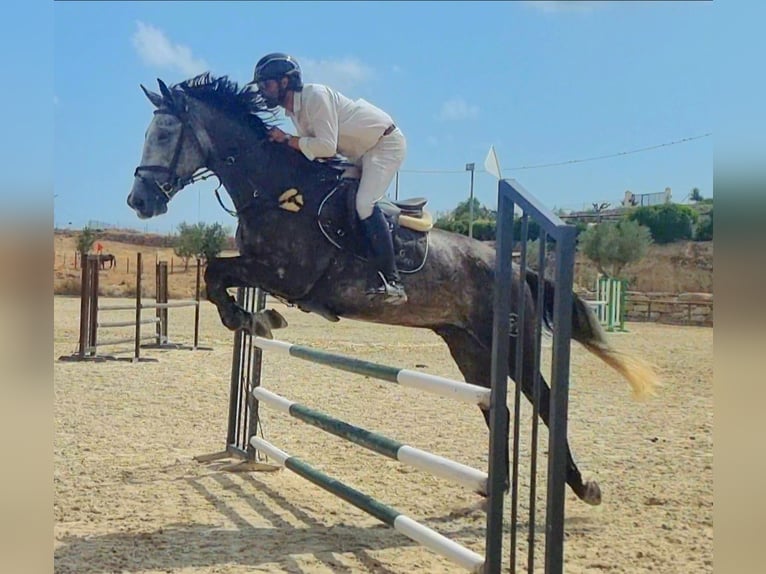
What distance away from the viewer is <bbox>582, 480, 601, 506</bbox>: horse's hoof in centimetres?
398

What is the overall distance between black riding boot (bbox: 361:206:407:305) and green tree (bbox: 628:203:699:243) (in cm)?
3220

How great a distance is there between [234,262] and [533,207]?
166 centimetres

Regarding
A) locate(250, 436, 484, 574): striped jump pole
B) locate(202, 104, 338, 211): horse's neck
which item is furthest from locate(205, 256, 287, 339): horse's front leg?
locate(250, 436, 484, 574): striped jump pole

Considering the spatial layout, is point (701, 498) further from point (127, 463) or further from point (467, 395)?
point (127, 463)

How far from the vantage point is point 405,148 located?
12.7 feet

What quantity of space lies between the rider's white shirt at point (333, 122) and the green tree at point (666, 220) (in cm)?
3211

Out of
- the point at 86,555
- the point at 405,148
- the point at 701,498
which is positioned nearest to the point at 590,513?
the point at 701,498

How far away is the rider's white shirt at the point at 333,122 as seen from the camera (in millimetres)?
3588

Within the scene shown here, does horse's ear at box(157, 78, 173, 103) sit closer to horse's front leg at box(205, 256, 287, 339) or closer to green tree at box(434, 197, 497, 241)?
horse's front leg at box(205, 256, 287, 339)

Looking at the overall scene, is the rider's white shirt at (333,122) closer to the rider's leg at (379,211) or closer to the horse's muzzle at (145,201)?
the rider's leg at (379,211)

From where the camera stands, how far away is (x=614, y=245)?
3195 centimetres

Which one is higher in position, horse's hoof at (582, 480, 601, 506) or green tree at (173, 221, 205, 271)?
green tree at (173, 221, 205, 271)

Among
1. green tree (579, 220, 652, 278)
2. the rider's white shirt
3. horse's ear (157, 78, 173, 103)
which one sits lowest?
the rider's white shirt

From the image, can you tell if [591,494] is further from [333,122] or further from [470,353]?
[333,122]
